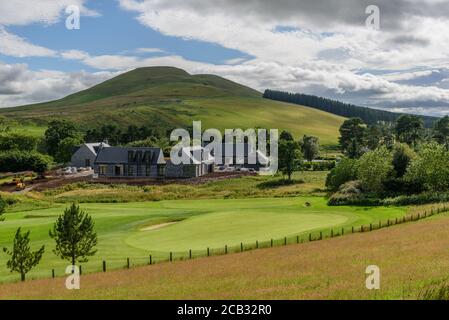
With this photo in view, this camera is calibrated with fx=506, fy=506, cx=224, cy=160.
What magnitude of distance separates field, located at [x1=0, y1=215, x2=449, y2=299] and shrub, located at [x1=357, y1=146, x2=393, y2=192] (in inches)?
1484

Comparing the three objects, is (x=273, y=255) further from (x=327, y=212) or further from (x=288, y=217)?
(x=327, y=212)

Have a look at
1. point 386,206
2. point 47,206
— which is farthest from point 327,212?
point 47,206

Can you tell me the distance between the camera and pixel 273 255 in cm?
3400

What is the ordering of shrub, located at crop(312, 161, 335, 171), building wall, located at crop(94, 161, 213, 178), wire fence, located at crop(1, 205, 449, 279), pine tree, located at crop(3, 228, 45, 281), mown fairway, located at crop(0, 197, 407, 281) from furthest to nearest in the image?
shrub, located at crop(312, 161, 335, 171), building wall, located at crop(94, 161, 213, 178), mown fairway, located at crop(0, 197, 407, 281), wire fence, located at crop(1, 205, 449, 279), pine tree, located at crop(3, 228, 45, 281)

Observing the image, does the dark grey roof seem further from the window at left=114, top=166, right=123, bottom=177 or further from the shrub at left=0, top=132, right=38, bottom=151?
the shrub at left=0, top=132, right=38, bottom=151

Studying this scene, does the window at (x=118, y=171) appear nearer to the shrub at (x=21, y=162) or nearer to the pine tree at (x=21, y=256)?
the shrub at (x=21, y=162)

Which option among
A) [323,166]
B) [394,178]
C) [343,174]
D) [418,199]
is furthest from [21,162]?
[418,199]

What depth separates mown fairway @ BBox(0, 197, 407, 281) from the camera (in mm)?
40000

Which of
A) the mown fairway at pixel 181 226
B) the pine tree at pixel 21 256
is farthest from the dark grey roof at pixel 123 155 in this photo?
the pine tree at pixel 21 256

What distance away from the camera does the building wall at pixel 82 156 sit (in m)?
132

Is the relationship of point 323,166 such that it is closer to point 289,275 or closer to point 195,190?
point 195,190

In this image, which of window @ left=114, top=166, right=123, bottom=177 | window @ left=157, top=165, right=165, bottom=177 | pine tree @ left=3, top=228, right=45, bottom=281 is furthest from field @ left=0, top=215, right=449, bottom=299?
window @ left=114, top=166, right=123, bottom=177

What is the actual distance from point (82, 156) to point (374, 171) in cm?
8273

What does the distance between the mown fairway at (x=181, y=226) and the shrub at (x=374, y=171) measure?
8.65 m
